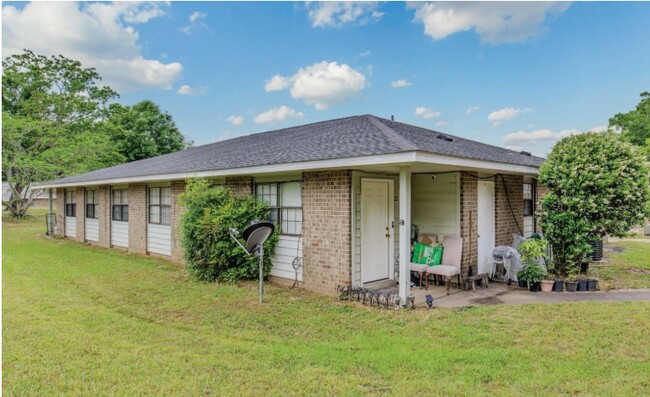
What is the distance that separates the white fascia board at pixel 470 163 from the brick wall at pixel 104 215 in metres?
12.3

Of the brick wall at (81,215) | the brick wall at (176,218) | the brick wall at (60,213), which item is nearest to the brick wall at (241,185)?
the brick wall at (176,218)

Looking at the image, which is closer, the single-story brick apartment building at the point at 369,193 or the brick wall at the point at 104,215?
the single-story brick apartment building at the point at 369,193

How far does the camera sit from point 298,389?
3393 millimetres

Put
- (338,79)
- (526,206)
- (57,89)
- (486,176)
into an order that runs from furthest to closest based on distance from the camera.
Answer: (57,89) → (338,79) → (526,206) → (486,176)

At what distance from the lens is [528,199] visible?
1012 cm

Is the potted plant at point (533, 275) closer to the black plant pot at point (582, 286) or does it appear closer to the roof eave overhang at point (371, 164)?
the black plant pot at point (582, 286)

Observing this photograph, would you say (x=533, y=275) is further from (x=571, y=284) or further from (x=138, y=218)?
(x=138, y=218)

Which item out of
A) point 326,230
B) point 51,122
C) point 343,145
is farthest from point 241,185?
point 51,122

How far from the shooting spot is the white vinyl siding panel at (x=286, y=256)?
7680 mm

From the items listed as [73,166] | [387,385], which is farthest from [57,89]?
[387,385]

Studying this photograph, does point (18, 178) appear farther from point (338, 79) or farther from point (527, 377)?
point (527, 377)

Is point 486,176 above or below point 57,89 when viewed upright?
below

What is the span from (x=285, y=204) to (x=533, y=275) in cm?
487

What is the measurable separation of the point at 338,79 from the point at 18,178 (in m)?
20.9
